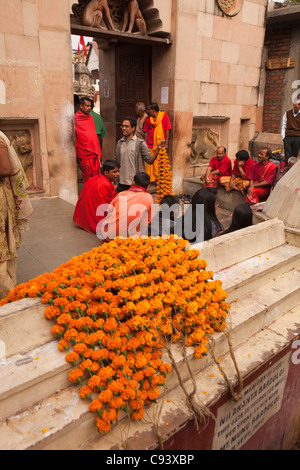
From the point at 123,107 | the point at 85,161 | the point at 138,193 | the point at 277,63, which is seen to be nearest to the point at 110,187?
the point at 138,193

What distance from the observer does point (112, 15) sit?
21.9ft

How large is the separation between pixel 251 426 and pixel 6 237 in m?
2.25

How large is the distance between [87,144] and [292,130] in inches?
169

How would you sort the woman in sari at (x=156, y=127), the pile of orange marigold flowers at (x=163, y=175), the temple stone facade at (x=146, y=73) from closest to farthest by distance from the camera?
the temple stone facade at (x=146, y=73) < the pile of orange marigold flowers at (x=163, y=175) < the woman in sari at (x=156, y=127)

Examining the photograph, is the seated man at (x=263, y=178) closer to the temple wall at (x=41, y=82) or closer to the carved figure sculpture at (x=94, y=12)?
the temple wall at (x=41, y=82)

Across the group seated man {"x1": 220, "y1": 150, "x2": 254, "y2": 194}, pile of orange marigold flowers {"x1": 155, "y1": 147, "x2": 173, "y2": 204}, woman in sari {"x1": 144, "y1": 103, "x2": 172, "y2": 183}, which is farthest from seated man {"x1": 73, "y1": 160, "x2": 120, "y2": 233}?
seated man {"x1": 220, "y1": 150, "x2": 254, "y2": 194}

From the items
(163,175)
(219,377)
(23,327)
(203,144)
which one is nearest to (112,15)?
(163,175)

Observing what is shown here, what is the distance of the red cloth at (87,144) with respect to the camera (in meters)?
5.92

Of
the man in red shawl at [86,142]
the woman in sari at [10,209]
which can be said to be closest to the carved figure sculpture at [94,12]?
the man in red shawl at [86,142]

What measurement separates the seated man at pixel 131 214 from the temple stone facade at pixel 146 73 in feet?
8.16

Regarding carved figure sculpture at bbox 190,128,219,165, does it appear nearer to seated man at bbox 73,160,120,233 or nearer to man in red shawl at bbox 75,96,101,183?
man in red shawl at bbox 75,96,101,183
